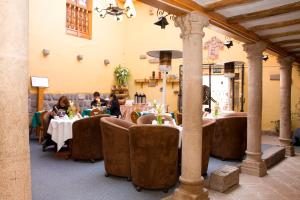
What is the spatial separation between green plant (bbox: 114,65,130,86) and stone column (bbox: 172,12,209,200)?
27.7 feet

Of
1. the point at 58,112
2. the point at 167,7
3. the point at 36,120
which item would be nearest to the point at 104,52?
the point at 36,120

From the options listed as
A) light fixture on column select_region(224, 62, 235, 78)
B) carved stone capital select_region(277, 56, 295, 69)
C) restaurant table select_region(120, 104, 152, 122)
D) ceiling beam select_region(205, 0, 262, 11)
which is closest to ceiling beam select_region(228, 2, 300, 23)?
ceiling beam select_region(205, 0, 262, 11)

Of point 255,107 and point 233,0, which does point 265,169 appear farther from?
point 233,0

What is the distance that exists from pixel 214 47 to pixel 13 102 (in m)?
9.36

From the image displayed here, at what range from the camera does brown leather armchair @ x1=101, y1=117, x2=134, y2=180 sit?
3992mm

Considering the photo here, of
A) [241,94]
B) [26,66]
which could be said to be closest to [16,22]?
[26,66]

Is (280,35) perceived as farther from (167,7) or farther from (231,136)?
(167,7)

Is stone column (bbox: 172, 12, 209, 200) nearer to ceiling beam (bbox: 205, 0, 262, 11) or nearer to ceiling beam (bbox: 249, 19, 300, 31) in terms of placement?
ceiling beam (bbox: 205, 0, 262, 11)

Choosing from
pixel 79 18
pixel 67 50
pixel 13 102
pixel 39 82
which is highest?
pixel 79 18

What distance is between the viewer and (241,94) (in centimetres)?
918

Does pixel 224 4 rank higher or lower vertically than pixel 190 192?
higher

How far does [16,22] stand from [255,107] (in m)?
4.19

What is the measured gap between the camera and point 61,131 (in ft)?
17.5

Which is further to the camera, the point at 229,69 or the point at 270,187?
the point at 229,69
